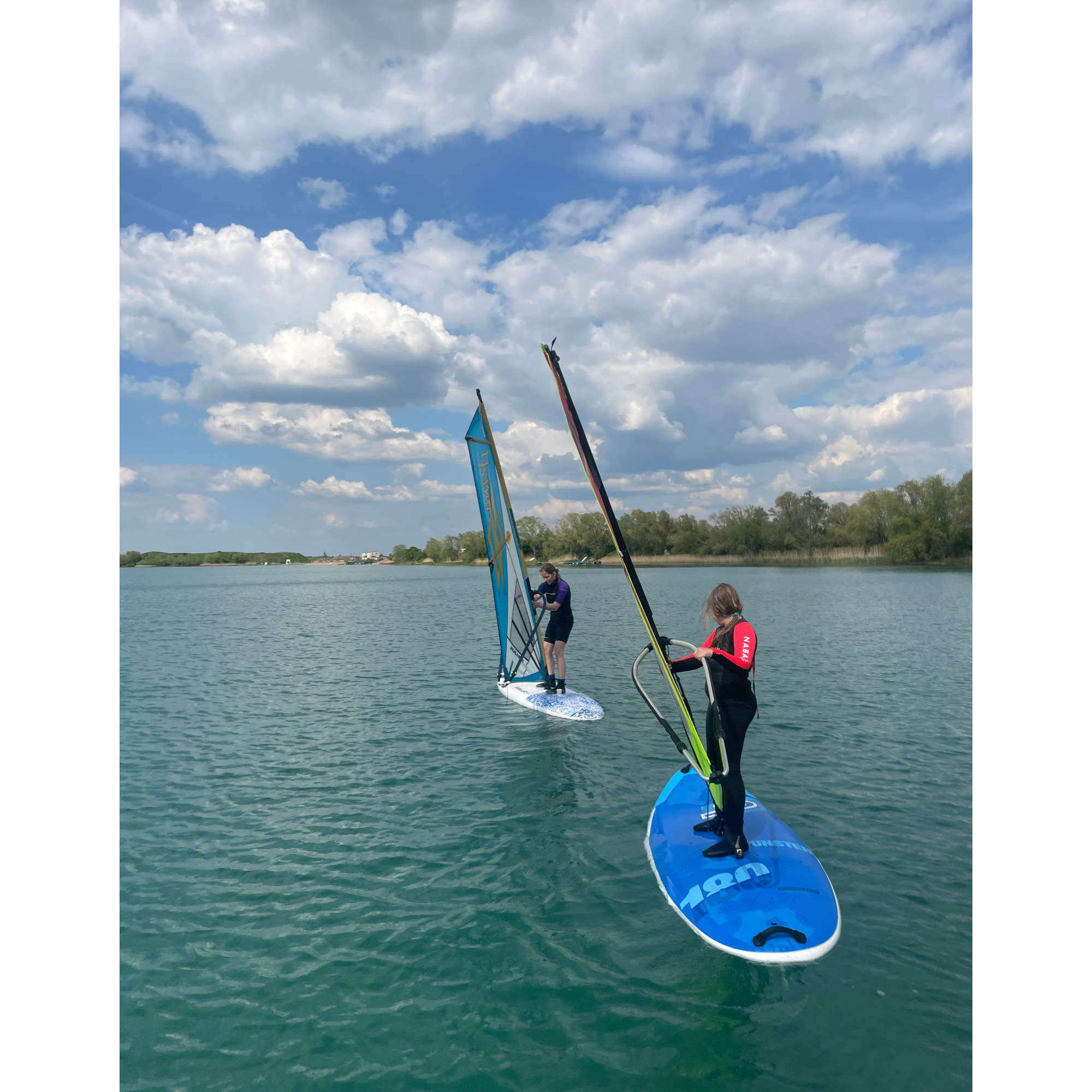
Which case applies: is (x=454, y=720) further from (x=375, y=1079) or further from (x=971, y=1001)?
(x=971, y=1001)

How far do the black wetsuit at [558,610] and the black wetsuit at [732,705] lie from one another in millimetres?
6165

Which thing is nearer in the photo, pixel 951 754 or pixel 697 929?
pixel 697 929

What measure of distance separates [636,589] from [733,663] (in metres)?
1.03

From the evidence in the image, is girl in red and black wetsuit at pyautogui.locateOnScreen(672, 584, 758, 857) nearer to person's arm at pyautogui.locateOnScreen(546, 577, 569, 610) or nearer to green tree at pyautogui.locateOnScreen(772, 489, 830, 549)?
person's arm at pyautogui.locateOnScreen(546, 577, 569, 610)

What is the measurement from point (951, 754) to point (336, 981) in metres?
8.99

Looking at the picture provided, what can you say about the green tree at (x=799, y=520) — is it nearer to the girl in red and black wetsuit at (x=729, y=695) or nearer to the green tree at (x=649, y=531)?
the green tree at (x=649, y=531)

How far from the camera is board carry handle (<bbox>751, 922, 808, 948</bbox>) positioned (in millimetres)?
4547

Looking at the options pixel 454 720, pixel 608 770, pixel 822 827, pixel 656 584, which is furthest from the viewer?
pixel 656 584

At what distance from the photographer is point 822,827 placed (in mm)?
6793

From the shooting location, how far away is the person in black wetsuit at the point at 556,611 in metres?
11.5

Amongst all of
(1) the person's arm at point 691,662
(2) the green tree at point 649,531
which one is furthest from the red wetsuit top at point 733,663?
(2) the green tree at point 649,531

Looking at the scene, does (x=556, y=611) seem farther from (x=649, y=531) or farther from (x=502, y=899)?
(x=649, y=531)

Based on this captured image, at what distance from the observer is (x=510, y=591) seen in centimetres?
1241

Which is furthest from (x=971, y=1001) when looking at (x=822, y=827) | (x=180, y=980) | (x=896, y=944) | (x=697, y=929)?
(x=180, y=980)
